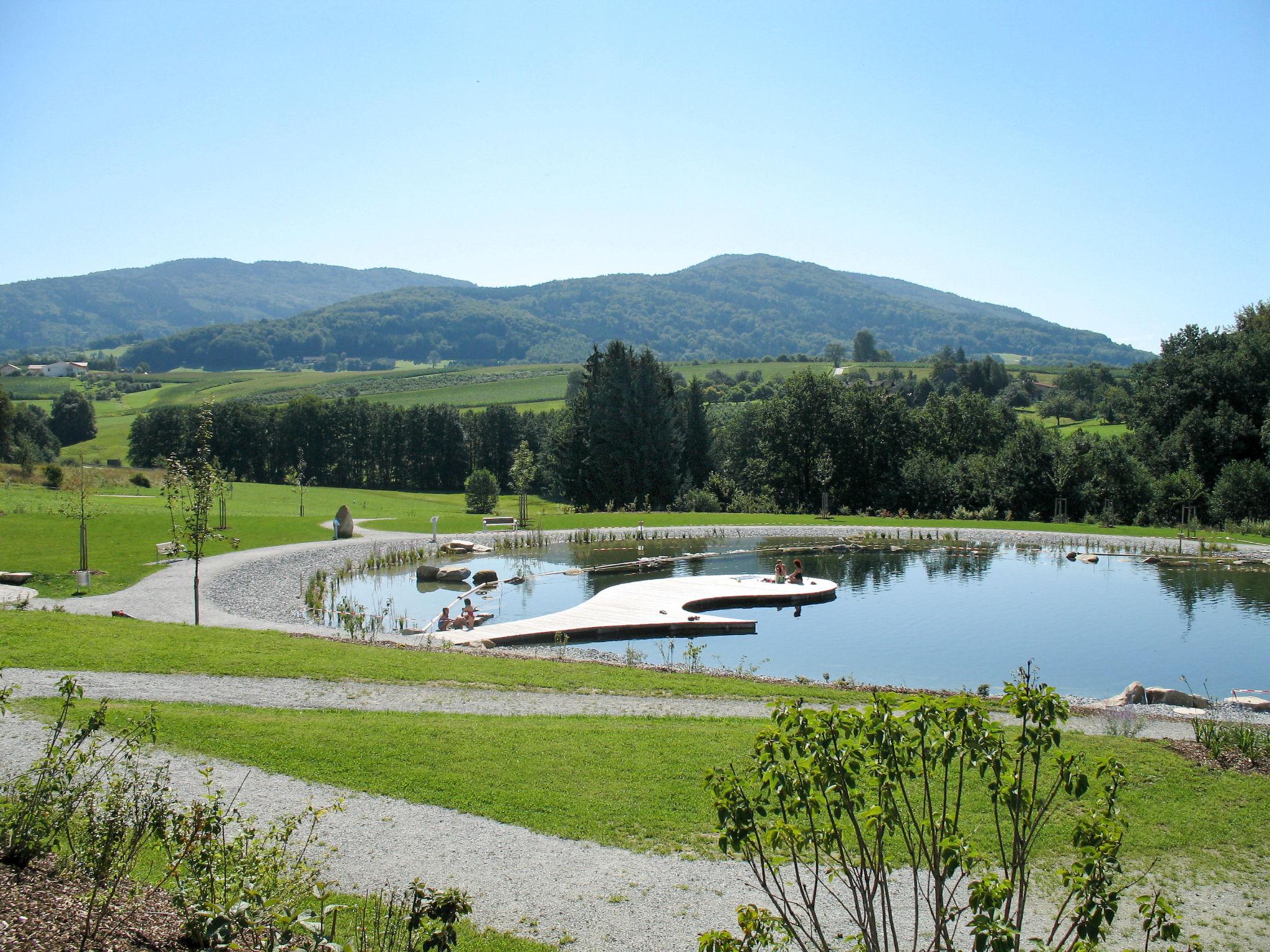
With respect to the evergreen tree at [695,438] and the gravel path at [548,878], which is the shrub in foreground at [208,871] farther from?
the evergreen tree at [695,438]

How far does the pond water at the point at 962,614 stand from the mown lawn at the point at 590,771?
558 cm

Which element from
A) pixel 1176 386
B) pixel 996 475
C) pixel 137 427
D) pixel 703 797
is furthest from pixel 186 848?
pixel 137 427

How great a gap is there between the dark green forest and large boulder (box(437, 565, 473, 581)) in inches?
756

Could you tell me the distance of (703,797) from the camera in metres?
8.36

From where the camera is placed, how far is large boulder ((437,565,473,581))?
2530cm

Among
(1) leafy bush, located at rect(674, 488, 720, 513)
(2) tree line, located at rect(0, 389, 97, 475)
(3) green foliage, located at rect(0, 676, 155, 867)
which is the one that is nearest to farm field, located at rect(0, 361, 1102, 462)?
(2) tree line, located at rect(0, 389, 97, 475)

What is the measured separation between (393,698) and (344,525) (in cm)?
2166

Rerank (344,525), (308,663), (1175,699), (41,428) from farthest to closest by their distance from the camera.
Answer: (41,428)
(344,525)
(308,663)
(1175,699)

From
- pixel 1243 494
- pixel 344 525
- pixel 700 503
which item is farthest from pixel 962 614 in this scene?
pixel 700 503

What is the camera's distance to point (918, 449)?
50594 millimetres

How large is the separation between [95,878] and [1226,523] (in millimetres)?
38475

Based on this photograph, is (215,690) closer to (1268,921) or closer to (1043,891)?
(1043,891)

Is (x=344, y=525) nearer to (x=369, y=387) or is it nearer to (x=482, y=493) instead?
(x=482, y=493)

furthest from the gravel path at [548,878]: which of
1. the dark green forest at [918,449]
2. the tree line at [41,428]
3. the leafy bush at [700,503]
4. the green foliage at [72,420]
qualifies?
the green foliage at [72,420]
